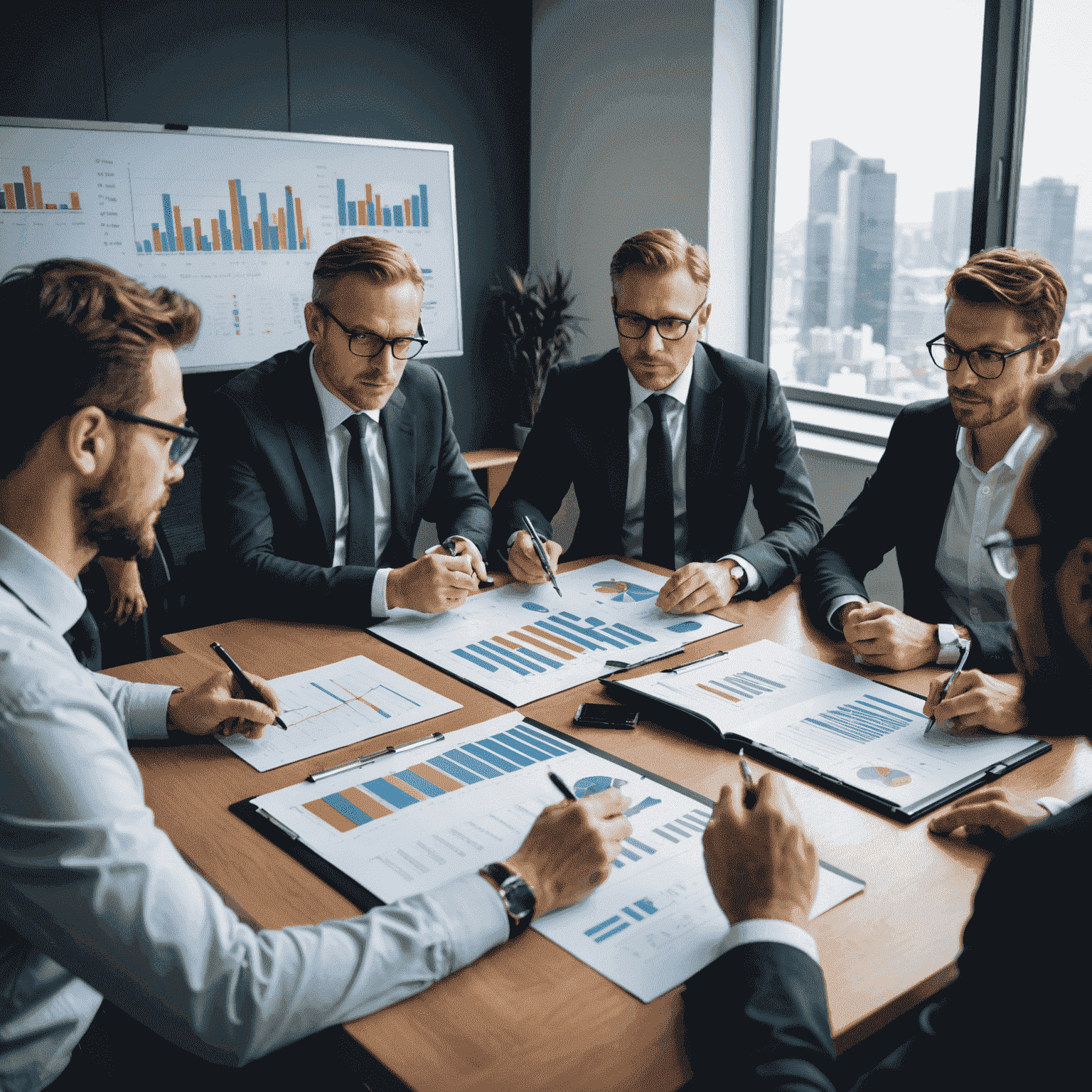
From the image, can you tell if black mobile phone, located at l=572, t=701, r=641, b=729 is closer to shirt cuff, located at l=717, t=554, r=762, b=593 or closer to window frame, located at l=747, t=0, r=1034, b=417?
shirt cuff, located at l=717, t=554, r=762, b=593

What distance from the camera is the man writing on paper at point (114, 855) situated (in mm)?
872

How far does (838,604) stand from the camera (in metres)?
1.88

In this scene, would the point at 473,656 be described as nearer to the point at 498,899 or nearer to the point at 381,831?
the point at 381,831

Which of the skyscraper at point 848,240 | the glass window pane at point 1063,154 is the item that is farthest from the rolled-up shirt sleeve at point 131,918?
the skyscraper at point 848,240

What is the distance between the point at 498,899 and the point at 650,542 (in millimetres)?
1582

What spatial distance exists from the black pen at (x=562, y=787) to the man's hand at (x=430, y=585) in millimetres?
759

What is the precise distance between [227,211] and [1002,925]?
3808 mm

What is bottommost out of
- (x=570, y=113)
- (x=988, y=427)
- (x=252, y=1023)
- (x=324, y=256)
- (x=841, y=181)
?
(x=252, y=1023)

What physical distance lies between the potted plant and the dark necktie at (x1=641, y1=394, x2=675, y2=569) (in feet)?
6.98

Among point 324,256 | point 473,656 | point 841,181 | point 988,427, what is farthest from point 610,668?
point 841,181

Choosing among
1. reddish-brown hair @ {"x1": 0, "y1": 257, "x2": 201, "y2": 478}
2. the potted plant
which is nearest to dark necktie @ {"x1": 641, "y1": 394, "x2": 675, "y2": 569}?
reddish-brown hair @ {"x1": 0, "y1": 257, "x2": 201, "y2": 478}

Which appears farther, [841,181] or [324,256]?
[841,181]

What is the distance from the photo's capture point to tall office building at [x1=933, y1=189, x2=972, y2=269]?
3.66 meters

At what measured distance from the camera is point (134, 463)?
1.10 metres
